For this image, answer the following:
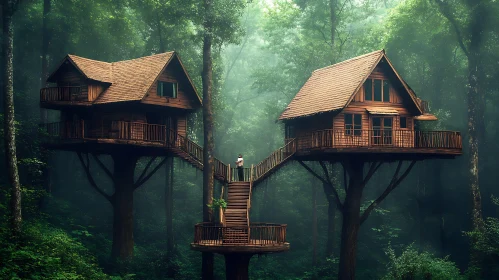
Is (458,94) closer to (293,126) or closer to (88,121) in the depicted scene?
(293,126)

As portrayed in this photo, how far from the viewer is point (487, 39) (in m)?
47.7

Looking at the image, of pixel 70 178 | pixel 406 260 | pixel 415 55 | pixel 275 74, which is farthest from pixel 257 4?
pixel 406 260

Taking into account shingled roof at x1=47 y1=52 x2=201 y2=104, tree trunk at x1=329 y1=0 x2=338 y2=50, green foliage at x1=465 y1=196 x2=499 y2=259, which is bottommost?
green foliage at x1=465 y1=196 x2=499 y2=259

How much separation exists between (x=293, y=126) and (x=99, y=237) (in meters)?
17.2

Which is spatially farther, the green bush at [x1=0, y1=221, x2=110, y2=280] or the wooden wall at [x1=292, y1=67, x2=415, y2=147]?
the wooden wall at [x1=292, y1=67, x2=415, y2=147]

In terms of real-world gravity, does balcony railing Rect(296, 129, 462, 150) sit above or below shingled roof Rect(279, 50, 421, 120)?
below

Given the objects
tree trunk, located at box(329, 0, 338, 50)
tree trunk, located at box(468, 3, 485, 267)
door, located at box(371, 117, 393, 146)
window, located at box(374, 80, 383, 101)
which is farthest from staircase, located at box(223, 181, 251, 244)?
tree trunk, located at box(329, 0, 338, 50)

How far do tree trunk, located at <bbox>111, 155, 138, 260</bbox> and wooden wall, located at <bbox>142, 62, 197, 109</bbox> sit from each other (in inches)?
180

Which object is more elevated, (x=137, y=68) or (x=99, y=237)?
(x=137, y=68)

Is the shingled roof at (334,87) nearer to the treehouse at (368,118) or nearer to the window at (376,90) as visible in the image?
the treehouse at (368,118)

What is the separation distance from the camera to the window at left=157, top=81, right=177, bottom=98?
37031mm

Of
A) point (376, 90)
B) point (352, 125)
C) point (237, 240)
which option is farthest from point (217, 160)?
point (376, 90)

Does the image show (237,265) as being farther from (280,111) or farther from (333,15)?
(333,15)

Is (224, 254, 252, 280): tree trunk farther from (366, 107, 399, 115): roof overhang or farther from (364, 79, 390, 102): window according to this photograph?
(364, 79, 390, 102): window
